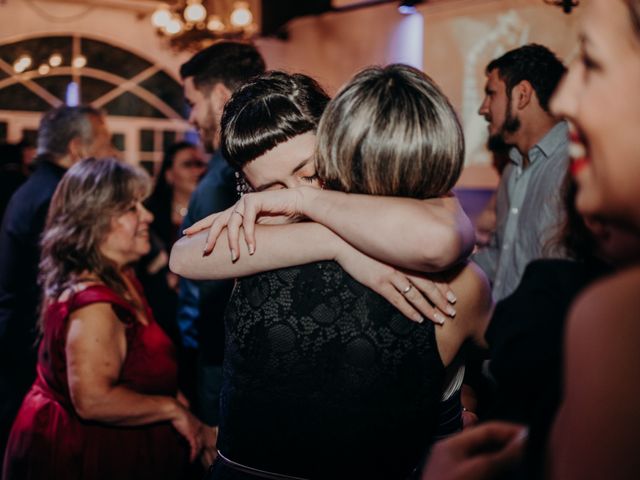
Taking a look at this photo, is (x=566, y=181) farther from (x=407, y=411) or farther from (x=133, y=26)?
(x=133, y=26)

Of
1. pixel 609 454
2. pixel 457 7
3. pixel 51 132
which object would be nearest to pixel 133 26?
pixel 457 7

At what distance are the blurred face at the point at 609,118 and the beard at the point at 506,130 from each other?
8.44 feet

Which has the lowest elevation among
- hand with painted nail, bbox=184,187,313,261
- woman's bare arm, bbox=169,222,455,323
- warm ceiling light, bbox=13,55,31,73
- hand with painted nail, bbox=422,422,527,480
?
hand with painted nail, bbox=422,422,527,480

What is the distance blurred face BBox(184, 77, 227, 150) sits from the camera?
91.2 inches

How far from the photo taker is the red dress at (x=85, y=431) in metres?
1.84

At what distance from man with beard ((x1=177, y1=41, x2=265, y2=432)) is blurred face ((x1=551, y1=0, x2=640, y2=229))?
1.65 meters

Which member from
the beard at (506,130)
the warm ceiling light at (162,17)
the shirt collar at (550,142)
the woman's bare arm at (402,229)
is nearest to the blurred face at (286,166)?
the woman's bare arm at (402,229)

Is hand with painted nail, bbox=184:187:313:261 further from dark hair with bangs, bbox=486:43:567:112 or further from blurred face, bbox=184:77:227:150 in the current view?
dark hair with bangs, bbox=486:43:567:112

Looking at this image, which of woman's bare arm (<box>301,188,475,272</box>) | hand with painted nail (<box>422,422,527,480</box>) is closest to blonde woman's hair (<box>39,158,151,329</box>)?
woman's bare arm (<box>301,188,475,272</box>)

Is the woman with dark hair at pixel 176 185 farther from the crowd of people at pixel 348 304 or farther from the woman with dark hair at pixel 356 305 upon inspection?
the woman with dark hair at pixel 356 305

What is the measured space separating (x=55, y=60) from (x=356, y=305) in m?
7.25

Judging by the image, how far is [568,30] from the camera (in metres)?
4.02

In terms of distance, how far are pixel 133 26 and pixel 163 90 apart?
2.73 ft

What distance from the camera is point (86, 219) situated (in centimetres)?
206
